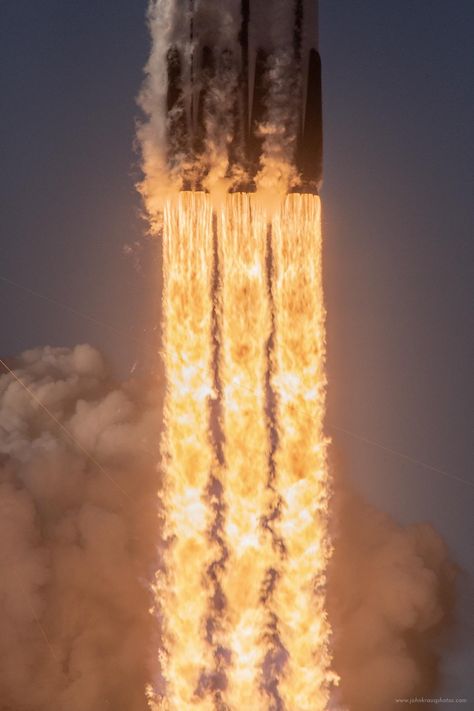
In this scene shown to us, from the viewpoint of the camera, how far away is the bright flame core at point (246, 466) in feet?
55.3

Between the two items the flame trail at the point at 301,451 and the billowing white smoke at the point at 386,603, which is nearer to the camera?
the flame trail at the point at 301,451

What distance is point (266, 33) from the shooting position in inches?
622

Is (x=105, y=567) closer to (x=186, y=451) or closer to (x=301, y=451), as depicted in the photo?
(x=186, y=451)

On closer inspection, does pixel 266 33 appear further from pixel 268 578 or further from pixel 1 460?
pixel 1 460

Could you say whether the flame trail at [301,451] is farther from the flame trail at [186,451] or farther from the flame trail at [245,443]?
the flame trail at [186,451]

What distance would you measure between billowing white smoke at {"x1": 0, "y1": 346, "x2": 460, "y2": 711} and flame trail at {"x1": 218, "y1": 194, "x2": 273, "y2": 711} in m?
3.66

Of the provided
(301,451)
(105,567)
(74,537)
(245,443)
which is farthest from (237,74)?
(74,537)

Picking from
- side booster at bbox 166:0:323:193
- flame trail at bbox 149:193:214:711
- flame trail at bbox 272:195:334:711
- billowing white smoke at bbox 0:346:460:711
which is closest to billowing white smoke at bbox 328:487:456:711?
billowing white smoke at bbox 0:346:460:711

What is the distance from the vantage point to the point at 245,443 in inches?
695

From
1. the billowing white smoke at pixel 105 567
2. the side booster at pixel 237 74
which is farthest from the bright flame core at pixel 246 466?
the billowing white smoke at pixel 105 567

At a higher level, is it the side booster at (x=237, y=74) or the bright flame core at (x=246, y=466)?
the side booster at (x=237, y=74)

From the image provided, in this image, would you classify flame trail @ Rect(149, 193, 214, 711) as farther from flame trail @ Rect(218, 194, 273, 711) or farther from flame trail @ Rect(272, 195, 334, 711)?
flame trail @ Rect(272, 195, 334, 711)

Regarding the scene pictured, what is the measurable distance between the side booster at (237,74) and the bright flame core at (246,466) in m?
1.25

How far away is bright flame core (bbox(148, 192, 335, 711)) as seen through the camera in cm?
1684
